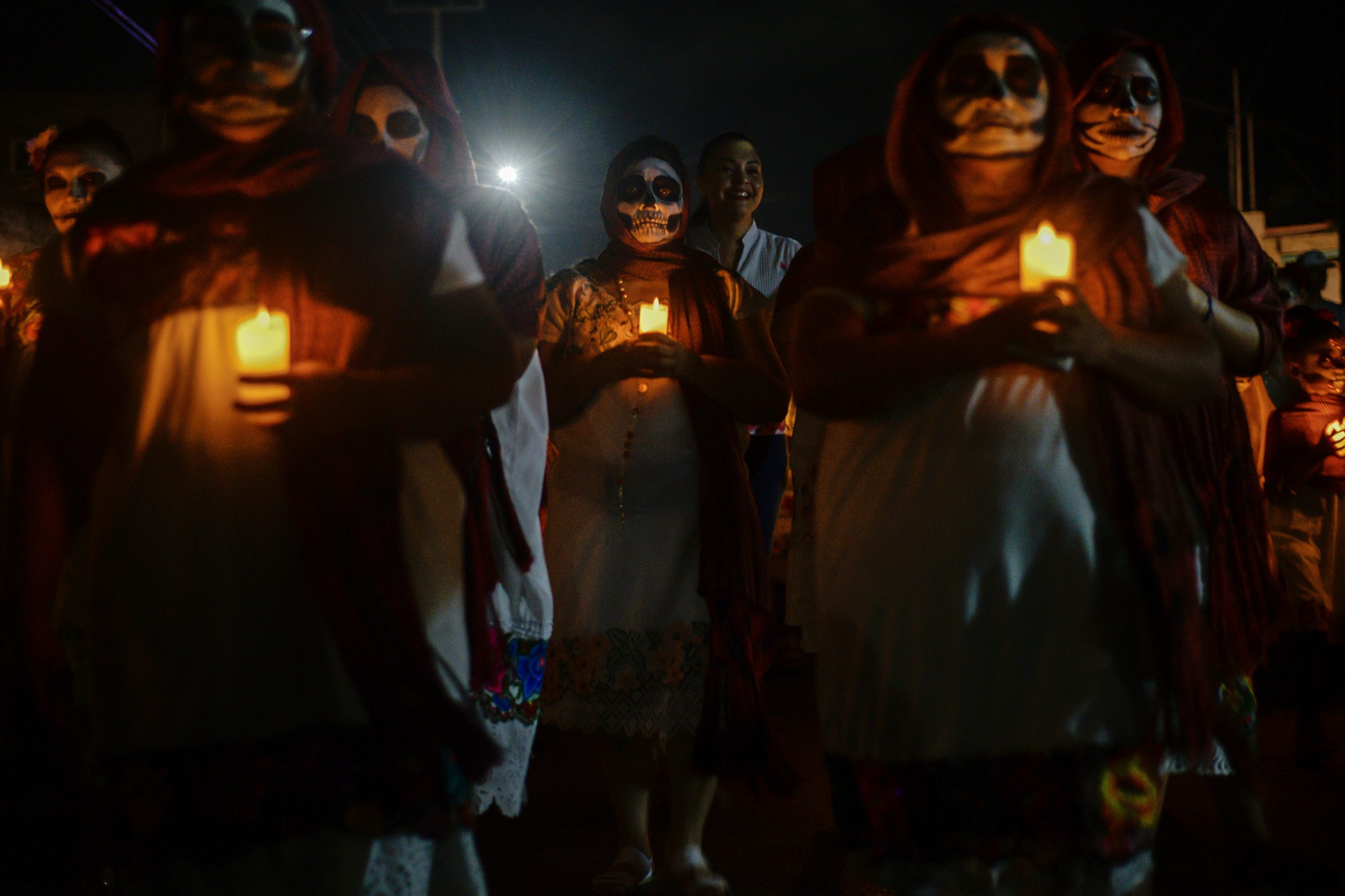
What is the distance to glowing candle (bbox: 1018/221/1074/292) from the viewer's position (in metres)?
2.20

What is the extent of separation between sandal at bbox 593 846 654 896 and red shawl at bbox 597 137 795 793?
362 mm

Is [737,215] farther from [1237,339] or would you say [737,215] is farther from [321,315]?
[321,315]

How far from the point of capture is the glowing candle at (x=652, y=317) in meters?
3.74

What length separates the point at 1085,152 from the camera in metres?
3.47

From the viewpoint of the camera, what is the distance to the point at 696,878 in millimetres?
3734

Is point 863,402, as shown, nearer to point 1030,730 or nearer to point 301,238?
point 1030,730

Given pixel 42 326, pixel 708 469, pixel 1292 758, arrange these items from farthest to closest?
pixel 1292 758
pixel 708 469
pixel 42 326

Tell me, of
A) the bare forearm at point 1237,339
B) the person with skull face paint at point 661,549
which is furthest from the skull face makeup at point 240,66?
the bare forearm at point 1237,339

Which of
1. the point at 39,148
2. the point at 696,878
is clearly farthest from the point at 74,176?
the point at 696,878

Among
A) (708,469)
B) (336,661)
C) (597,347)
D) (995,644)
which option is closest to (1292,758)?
(708,469)

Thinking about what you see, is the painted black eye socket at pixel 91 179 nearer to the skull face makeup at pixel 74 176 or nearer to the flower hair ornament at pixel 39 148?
the skull face makeup at pixel 74 176

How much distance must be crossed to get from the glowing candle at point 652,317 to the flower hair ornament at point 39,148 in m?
2.34

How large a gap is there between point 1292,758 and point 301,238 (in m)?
5.08

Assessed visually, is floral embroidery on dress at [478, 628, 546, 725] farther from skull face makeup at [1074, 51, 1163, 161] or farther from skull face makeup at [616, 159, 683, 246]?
skull face makeup at [1074, 51, 1163, 161]
